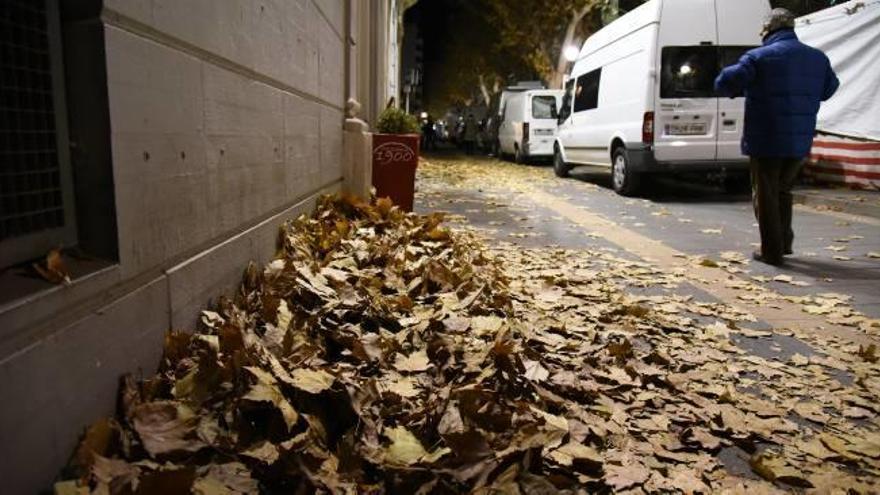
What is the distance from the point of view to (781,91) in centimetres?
531

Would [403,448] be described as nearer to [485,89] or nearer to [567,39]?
[567,39]

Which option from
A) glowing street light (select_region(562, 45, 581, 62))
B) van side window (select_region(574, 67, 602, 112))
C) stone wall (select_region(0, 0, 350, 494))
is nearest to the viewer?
stone wall (select_region(0, 0, 350, 494))

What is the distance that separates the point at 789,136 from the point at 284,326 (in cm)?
461

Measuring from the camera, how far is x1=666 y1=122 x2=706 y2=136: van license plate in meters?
9.78

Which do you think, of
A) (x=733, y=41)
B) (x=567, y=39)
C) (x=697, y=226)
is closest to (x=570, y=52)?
(x=567, y=39)

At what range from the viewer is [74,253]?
178 centimetres

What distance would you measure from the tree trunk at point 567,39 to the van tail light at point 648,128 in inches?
Result: 598

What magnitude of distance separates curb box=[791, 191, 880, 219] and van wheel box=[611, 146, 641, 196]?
2419mm

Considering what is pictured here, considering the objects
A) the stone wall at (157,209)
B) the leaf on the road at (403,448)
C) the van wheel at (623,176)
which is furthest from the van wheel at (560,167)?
the leaf on the road at (403,448)

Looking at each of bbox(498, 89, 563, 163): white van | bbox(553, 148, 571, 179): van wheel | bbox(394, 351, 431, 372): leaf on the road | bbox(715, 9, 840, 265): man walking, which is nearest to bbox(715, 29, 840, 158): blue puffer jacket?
bbox(715, 9, 840, 265): man walking

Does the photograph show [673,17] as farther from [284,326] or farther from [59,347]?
[59,347]

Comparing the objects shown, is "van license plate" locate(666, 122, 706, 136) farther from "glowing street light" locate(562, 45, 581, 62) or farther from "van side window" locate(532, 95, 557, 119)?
"glowing street light" locate(562, 45, 581, 62)

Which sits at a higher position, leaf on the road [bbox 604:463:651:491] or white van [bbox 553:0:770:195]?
white van [bbox 553:0:770:195]

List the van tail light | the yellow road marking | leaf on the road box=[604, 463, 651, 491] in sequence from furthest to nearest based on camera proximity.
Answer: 1. the van tail light
2. the yellow road marking
3. leaf on the road box=[604, 463, 651, 491]
